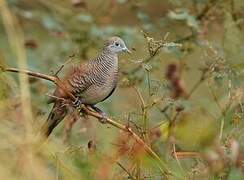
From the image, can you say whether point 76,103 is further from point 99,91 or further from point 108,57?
point 108,57

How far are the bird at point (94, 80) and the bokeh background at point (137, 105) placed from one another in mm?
55

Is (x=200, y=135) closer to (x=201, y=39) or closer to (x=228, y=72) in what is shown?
(x=228, y=72)

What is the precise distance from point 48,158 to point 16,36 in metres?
0.24

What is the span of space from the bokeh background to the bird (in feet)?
0.18

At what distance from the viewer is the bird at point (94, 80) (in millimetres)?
3162

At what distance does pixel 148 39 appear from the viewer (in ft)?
7.43

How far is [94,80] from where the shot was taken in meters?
3.26

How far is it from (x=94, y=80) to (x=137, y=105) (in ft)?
1.47

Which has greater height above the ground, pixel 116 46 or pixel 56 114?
pixel 116 46

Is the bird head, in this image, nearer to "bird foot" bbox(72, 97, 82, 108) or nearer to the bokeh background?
the bokeh background

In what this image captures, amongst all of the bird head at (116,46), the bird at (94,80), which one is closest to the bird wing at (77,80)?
the bird at (94,80)

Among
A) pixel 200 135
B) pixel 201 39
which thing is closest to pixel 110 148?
pixel 200 135

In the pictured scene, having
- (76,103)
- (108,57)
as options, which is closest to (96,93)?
(108,57)

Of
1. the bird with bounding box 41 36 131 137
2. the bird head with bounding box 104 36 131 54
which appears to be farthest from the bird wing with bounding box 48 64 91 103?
the bird head with bounding box 104 36 131 54
